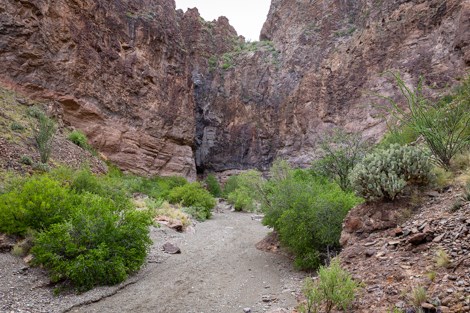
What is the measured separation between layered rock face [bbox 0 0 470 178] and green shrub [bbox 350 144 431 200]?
37.0 ft

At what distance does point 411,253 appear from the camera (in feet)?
15.8

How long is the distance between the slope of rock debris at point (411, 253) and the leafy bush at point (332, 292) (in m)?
0.20

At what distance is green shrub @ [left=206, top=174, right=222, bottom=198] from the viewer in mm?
39362

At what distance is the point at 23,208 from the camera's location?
288 inches

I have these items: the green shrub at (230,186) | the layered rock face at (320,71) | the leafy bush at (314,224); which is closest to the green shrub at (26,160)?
the leafy bush at (314,224)

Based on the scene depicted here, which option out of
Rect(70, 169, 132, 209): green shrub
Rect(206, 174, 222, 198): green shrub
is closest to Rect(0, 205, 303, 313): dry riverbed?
Rect(70, 169, 132, 209): green shrub

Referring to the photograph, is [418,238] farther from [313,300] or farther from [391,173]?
[313,300]

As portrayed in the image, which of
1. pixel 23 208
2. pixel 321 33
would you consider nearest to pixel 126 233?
pixel 23 208

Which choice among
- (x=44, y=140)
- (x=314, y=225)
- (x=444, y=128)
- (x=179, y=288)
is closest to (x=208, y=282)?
(x=179, y=288)

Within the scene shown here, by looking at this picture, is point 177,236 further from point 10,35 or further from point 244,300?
point 10,35

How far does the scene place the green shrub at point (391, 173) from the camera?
623 centimetres

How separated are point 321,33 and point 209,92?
17.5 meters

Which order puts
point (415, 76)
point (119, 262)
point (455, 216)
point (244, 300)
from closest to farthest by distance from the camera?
point (455, 216) < point (244, 300) < point (119, 262) < point (415, 76)

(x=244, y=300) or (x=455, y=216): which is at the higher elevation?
(x=455, y=216)
